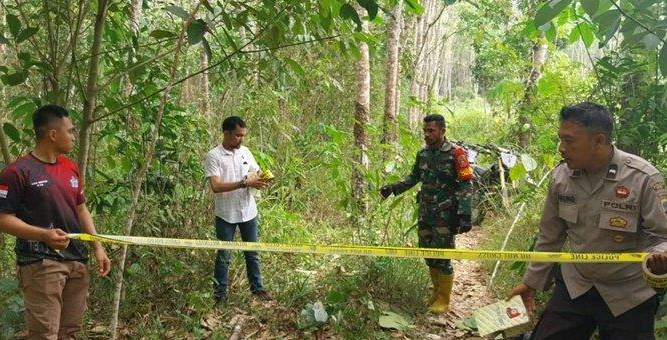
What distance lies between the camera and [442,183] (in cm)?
433

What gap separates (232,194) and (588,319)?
2826 millimetres

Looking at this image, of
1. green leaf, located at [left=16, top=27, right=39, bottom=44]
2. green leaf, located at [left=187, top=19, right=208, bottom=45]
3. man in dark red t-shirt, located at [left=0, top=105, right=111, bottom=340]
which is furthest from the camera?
green leaf, located at [left=16, top=27, right=39, bottom=44]

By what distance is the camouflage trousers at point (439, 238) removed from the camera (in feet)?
14.2

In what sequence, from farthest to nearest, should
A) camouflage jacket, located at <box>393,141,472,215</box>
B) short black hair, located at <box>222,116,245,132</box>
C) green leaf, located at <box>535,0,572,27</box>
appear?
short black hair, located at <box>222,116,245,132</box> < camouflage jacket, located at <box>393,141,472,215</box> < green leaf, located at <box>535,0,572,27</box>

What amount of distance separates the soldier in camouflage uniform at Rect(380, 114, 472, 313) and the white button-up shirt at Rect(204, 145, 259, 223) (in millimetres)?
1457

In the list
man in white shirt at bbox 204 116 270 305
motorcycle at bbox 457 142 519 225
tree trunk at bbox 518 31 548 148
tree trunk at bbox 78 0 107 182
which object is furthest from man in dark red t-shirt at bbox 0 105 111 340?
tree trunk at bbox 518 31 548 148

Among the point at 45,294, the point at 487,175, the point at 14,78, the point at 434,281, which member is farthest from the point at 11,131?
the point at 487,175

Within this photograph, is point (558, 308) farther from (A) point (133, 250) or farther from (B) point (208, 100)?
(B) point (208, 100)

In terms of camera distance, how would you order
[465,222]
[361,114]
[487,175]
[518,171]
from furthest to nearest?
[487,175], [361,114], [518,171], [465,222]

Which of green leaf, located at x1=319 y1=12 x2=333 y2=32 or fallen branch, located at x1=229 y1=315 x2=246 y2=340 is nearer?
green leaf, located at x1=319 y1=12 x2=333 y2=32

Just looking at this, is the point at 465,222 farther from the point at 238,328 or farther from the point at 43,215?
the point at 43,215

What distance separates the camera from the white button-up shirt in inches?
171

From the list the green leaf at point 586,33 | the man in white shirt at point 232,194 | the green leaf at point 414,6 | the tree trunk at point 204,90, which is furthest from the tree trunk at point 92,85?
the green leaf at point 586,33

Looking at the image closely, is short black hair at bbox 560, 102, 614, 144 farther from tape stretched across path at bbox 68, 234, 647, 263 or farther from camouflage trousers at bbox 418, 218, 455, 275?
camouflage trousers at bbox 418, 218, 455, 275
